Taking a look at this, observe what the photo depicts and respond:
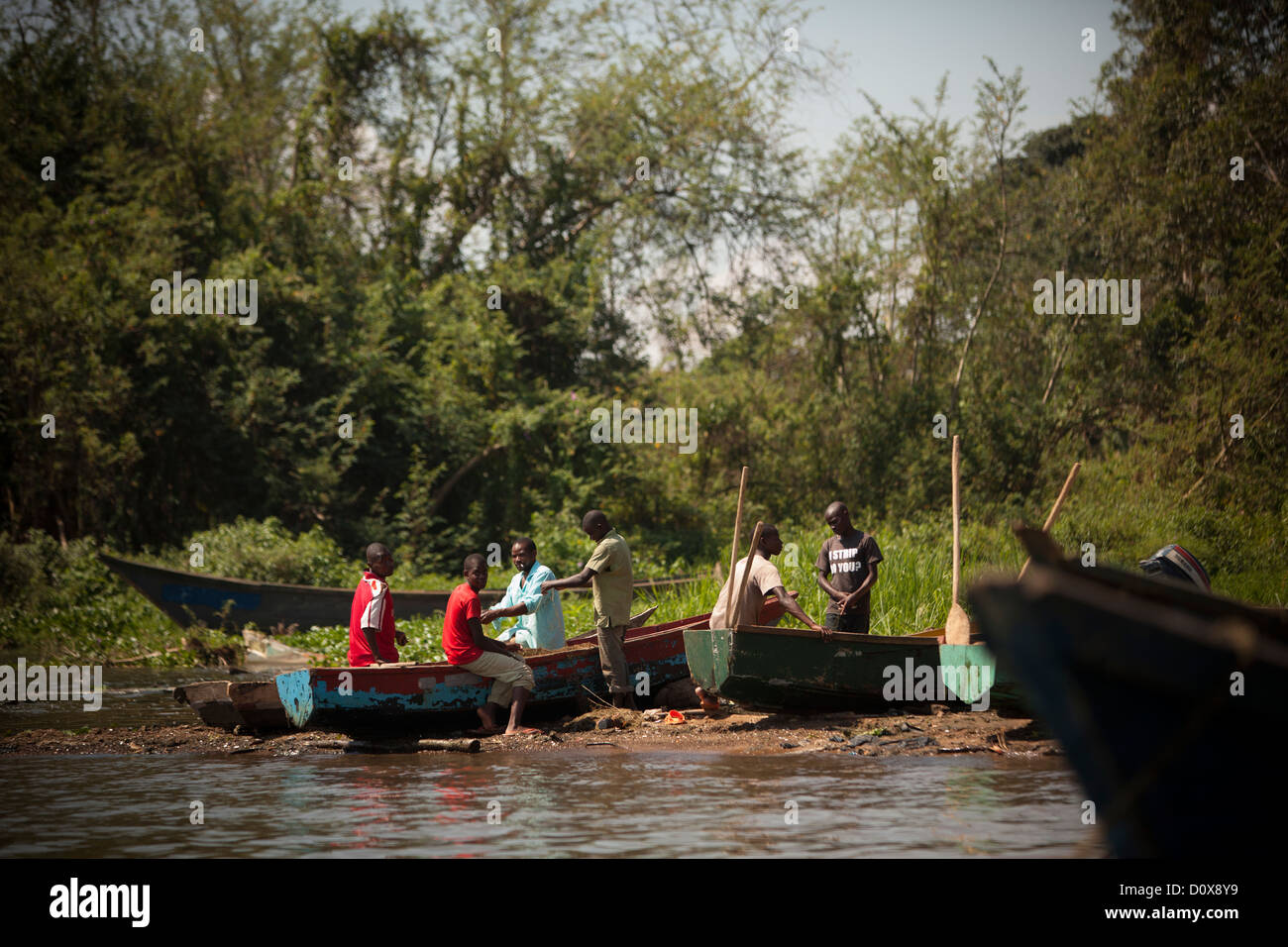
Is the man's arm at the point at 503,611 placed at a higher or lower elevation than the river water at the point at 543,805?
higher

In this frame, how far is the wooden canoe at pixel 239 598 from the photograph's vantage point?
17.7 m

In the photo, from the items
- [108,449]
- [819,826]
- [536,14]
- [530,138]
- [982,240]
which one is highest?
[536,14]

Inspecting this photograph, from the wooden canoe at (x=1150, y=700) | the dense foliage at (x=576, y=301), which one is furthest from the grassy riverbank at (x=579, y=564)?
the wooden canoe at (x=1150, y=700)

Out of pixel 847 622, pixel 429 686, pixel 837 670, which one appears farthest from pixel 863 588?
pixel 429 686

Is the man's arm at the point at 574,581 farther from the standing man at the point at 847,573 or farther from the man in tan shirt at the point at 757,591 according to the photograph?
the standing man at the point at 847,573

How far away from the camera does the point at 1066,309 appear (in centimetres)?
2333

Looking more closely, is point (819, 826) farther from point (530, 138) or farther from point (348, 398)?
point (530, 138)

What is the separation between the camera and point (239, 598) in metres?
17.9

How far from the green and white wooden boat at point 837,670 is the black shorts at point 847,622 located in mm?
612

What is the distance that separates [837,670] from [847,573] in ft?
3.49

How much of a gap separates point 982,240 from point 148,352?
52.7 ft

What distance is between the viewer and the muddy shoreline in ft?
32.7

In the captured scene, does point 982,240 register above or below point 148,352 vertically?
above

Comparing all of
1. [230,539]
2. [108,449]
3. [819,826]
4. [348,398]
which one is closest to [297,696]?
[819,826]
